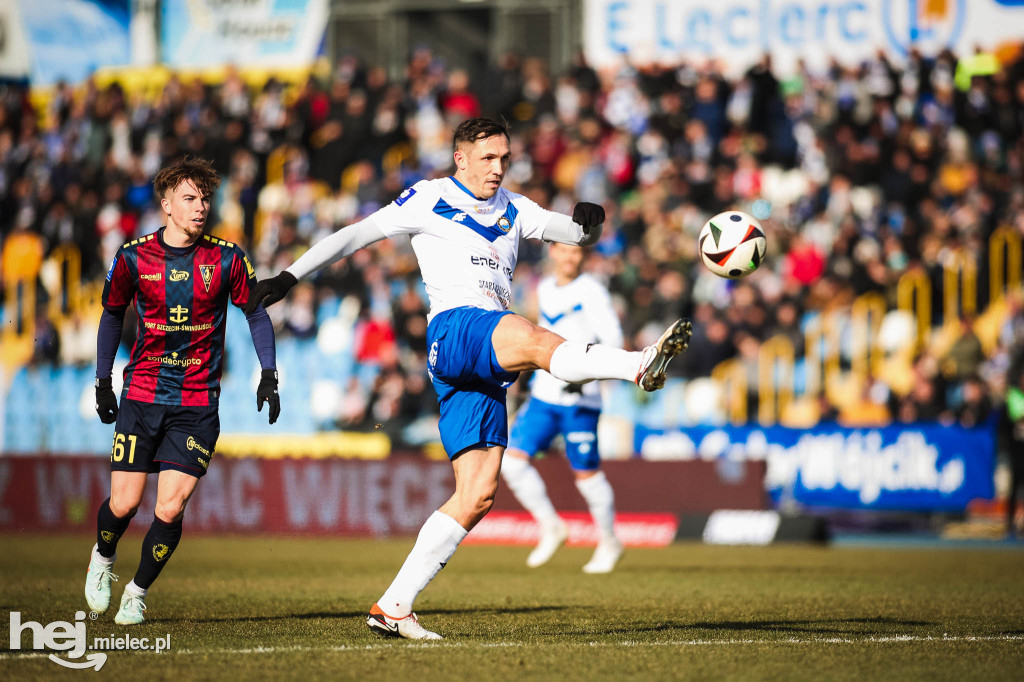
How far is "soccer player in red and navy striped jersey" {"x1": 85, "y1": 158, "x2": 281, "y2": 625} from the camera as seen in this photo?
7941 millimetres

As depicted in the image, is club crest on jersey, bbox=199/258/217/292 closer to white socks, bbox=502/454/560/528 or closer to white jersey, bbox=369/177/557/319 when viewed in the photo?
white jersey, bbox=369/177/557/319

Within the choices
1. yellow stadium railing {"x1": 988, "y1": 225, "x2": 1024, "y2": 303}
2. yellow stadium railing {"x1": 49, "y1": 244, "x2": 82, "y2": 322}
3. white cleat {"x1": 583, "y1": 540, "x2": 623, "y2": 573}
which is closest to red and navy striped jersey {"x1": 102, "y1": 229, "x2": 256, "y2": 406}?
white cleat {"x1": 583, "y1": 540, "x2": 623, "y2": 573}

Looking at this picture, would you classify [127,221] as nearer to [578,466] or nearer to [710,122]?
[710,122]

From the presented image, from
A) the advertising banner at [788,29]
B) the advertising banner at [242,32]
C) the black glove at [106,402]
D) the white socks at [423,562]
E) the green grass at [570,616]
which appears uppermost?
the advertising banner at [242,32]

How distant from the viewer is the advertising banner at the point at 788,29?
2406 cm

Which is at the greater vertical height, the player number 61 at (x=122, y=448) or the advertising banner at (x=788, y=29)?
the advertising banner at (x=788, y=29)

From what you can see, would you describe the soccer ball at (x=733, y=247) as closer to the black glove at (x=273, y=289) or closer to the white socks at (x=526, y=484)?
the black glove at (x=273, y=289)

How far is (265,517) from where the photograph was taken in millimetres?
17906

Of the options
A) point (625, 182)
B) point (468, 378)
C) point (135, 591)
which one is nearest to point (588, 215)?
point (468, 378)

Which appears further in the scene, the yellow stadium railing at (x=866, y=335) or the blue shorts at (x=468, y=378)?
the yellow stadium railing at (x=866, y=335)

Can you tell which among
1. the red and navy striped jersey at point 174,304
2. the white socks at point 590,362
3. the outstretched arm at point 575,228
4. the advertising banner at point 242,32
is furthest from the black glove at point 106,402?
the advertising banner at point 242,32

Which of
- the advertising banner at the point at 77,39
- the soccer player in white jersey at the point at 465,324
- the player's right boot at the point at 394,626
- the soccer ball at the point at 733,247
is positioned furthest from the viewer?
A: the advertising banner at the point at 77,39

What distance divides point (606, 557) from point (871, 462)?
6.48 m

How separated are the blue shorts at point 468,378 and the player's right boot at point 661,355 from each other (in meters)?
0.85
